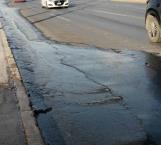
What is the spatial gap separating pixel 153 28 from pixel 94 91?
573 centimetres

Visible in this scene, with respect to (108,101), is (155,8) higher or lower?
higher

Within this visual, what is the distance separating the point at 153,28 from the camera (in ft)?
44.8

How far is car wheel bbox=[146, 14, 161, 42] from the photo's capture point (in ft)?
44.1

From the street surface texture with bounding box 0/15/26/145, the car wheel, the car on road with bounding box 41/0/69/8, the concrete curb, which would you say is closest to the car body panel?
the car wheel

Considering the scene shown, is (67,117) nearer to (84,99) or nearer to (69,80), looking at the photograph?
(84,99)

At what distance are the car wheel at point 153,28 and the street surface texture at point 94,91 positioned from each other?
28cm

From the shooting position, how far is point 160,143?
570 centimetres

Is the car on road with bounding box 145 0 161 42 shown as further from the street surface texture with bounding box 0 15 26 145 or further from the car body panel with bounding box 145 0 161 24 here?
the street surface texture with bounding box 0 15 26 145

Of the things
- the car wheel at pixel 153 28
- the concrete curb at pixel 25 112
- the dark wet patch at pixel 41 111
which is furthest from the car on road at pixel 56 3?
the dark wet patch at pixel 41 111

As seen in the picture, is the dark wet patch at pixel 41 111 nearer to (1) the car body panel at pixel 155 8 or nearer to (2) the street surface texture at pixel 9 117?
A: (2) the street surface texture at pixel 9 117

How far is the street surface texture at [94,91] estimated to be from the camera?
618 cm

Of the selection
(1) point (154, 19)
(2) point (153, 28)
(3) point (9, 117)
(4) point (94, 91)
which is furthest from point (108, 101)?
(2) point (153, 28)

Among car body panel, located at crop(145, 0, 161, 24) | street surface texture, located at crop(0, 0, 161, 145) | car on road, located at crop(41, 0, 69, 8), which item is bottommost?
car on road, located at crop(41, 0, 69, 8)

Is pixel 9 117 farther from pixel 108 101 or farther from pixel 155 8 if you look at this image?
pixel 155 8
